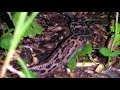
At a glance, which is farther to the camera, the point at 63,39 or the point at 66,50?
the point at 63,39

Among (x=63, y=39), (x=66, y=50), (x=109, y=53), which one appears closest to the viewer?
(x=109, y=53)

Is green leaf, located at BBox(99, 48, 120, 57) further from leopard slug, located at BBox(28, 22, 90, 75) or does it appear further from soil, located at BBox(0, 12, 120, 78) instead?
leopard slug, located at BBox(28, 22, 90, 75)

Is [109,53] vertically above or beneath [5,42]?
beneath

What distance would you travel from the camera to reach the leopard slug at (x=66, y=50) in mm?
2484

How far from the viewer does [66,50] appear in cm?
274

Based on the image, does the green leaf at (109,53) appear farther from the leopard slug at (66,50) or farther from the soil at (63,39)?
the leopard slug at (66,50)

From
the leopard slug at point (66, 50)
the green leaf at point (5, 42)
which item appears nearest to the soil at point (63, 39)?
the leopard slug at point (66, 50)

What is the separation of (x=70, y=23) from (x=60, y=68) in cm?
92

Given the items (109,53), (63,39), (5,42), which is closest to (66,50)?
(63,39)

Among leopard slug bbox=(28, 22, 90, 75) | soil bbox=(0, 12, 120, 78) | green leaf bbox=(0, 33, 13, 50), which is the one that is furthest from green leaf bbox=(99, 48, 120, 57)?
green leaf bbox=(0, 33, 13, 50)

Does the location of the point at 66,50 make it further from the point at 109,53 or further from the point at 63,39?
the point at 109,53

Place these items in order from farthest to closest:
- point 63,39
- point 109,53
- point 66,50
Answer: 1. point 63,39
2. point 66,50
3. point 109,53

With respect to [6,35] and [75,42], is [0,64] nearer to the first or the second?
[6,35]
